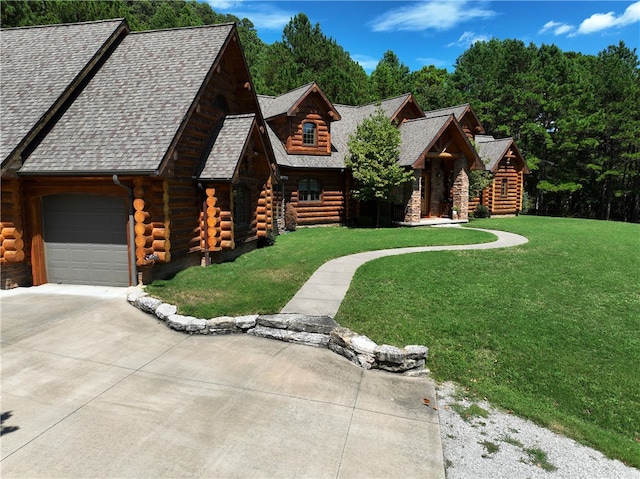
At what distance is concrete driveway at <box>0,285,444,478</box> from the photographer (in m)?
4.12

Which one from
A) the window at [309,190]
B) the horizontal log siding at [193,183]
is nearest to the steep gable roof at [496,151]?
the window at [309,190]

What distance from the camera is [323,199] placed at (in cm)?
2283

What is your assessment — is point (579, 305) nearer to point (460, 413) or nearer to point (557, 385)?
point (557, 385)

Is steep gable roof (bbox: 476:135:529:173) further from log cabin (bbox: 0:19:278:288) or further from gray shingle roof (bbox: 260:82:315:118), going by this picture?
log cabin (bbox: 0:19:278:288)

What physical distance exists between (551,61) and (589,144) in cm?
1506

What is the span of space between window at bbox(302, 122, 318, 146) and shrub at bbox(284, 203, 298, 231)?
12.7 feet

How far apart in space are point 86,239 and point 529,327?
428 inches

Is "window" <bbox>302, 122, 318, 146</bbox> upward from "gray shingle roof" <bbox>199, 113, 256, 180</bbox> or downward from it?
upward

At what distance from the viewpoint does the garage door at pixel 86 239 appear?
10.7 meters

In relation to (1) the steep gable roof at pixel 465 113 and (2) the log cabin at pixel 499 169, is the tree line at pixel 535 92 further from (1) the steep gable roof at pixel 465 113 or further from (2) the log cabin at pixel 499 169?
(1) the steep gable roof at pixel 465 113

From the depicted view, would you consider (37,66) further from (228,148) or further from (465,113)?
(465,113)

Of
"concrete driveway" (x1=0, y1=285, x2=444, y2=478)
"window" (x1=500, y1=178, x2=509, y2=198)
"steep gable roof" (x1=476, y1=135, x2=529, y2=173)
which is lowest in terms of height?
"concrete driveway" (x1=0, y1=285, x2=444, y2=478)

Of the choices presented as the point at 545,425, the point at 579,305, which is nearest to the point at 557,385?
the point at 545,425

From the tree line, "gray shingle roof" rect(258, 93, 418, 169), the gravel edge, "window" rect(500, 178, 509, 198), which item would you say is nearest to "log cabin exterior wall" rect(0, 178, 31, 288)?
the gravel edge
